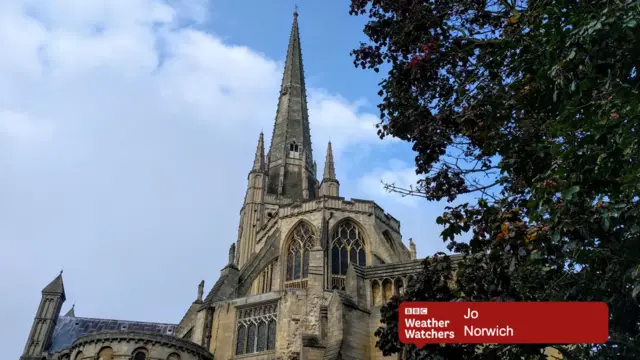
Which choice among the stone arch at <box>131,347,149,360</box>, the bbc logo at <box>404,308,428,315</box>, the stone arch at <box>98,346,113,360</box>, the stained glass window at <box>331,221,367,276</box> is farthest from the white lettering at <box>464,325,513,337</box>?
the stained glass window at <box>331,221,367,276</box>

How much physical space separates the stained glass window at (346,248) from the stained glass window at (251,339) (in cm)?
576

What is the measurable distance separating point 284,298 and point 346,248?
606cm

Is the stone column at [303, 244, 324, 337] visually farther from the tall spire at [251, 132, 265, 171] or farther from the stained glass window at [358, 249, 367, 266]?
the tall spire at [251, 132, 265, 171]

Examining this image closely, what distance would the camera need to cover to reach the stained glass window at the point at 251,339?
25203mm

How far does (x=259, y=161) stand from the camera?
1897 inches

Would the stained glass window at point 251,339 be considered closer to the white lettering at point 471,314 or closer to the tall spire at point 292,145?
the white lettering at point 471,314

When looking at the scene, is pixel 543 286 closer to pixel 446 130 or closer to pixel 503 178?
pixel 503 178

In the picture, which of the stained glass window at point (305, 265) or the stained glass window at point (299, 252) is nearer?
the stained glass window at point (305, 265)

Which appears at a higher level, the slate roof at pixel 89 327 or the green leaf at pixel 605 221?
the slate roof at pixel 89 327

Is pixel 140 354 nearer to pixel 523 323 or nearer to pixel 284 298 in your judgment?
pixel 284 298

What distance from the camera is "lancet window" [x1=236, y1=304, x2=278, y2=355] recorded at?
25.0 m

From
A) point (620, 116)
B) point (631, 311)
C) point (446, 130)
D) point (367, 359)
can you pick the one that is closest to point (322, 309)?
point (367, 359)

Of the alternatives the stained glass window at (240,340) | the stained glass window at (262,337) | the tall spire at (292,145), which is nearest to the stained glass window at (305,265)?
the stained glass window at (262,337)

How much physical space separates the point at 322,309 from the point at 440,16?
12174mm
